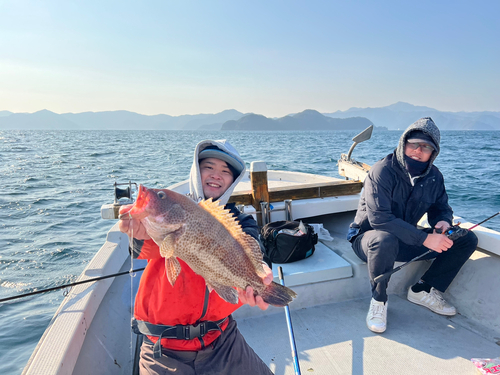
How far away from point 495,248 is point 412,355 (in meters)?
1.60

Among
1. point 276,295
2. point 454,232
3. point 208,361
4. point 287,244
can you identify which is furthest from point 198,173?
point 454,232

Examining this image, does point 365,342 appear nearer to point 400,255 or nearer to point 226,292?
point 400,255

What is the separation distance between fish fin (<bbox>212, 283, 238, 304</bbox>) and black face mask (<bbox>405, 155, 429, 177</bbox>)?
9.18ft

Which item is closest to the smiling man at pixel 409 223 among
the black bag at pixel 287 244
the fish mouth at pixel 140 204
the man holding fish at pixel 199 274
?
the black bag at pixel 287 244

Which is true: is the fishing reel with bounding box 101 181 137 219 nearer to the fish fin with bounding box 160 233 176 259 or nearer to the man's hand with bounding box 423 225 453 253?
the fish fin with bounding box 160 233 176 259

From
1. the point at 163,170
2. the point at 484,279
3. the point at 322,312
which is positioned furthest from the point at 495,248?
the point at 163,170

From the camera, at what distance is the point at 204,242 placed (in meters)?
1.84

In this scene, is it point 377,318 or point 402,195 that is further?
point 402,195

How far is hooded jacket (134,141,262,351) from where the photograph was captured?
2.18m

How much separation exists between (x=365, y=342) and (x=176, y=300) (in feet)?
7.75

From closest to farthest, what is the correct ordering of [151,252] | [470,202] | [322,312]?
1. [151,252]
2. [322,312]
3. [470,202]

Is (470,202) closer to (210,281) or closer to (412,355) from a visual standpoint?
(412,355)

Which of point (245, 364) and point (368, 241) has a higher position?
point (368, 241)

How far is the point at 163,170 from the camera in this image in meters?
19.4
